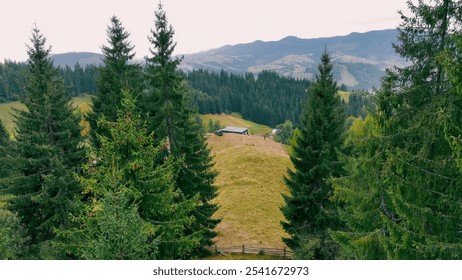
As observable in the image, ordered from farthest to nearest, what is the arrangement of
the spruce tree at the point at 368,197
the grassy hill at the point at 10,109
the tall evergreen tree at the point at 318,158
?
the grassy hill at the point at 10,109
the tall evergreen tree at the point at 318,158
the spruce tree at the point at 368,197

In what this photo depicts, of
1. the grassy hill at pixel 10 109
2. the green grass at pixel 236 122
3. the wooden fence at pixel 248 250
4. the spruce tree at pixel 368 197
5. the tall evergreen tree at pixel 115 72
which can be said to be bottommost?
the green grass at pixel 236 122

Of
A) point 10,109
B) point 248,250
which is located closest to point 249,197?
point 248,250

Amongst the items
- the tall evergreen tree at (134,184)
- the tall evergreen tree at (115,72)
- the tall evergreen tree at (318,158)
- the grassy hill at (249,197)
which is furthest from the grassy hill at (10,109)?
the tall evergreen tree at (134,184)

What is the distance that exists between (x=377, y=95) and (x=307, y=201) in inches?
499

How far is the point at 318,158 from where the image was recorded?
22531mm

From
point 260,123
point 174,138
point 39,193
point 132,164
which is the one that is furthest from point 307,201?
point 260,123

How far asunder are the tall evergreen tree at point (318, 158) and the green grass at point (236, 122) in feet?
386

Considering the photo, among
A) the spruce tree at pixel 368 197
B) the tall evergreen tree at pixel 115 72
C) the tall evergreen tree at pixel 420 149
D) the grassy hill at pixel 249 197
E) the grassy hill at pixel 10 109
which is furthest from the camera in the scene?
the grassy hill at pixel 10 109

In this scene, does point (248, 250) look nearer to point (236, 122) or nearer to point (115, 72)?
point (115, 72)

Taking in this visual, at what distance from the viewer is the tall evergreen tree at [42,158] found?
70.0 feet

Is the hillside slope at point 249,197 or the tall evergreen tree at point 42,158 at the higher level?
the tall evergreen tree at point 42,158

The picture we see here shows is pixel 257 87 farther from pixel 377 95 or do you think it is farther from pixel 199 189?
pixel 377 95

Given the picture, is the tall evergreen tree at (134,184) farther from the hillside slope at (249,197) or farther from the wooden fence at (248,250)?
the wooden fence at (248,250)
